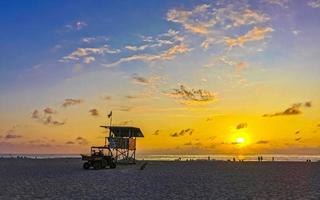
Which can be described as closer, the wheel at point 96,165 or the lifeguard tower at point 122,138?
the wheel at point 96,165

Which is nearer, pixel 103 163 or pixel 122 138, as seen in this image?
pixel 103 163

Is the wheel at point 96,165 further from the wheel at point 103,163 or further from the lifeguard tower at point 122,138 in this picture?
the lifeguard tower at point 122,138

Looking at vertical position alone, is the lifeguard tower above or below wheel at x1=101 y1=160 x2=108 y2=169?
above

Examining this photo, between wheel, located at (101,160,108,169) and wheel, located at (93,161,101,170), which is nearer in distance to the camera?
wheel, located at (93,161,101,170)

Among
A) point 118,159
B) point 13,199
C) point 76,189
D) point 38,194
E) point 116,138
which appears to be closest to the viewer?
point 13,199

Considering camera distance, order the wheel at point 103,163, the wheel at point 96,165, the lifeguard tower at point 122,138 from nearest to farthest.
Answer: the wheel at point 96,165 < the wheel at point 103,163 < the lifeguard tower at point 122,138

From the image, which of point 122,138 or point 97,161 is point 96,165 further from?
point 122,138

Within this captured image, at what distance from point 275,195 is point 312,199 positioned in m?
2.67

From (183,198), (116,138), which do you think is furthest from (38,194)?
(116,138)

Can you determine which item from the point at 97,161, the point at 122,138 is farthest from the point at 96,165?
the point at 122,138

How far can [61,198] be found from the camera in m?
25.1

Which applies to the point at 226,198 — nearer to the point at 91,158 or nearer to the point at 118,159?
the point at 91,158

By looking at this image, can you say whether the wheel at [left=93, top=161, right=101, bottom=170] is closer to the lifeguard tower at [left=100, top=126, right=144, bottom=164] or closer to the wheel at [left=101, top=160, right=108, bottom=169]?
the wheel at [left=101, top=160, right=108, bottom=169]

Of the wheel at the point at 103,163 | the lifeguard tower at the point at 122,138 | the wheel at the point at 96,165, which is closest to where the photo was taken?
the wheel at the point at 96,165
